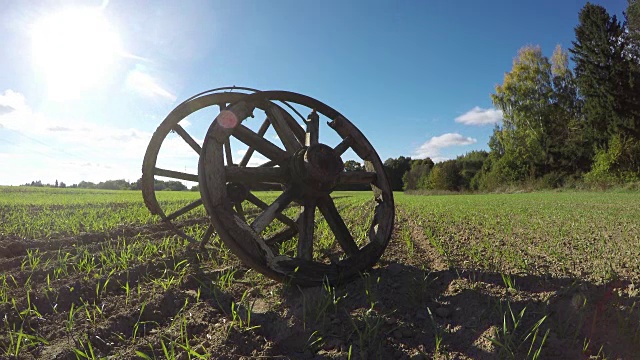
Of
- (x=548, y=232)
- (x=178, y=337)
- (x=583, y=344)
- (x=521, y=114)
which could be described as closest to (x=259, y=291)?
(x=178, y=337)

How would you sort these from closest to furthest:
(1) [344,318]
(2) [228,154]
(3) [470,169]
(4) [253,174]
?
(1) [344,318]
(4) [253,174]
(2) [228,154]
(3) [470,169]

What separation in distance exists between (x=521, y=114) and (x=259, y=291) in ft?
132

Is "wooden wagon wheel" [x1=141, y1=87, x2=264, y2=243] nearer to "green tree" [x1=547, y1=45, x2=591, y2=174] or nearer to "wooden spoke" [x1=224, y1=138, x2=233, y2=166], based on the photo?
"wooden spoke" [x1=224, y1=138, x2=233, y2=166]

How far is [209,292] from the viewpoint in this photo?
9.95 feet

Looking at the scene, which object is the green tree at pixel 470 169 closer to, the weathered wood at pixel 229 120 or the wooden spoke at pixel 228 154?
the wooden spoke at pixel 228 154

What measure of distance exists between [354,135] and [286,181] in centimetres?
101

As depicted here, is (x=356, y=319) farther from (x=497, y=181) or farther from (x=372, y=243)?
(x=497, y=181)

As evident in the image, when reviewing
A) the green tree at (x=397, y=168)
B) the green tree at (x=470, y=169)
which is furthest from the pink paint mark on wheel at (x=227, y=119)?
the green tree at (x=397, y=168)

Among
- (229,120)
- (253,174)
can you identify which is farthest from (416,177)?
(229,120)

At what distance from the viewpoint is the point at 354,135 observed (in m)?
3.83

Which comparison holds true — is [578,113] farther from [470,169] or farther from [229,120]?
[229,120]

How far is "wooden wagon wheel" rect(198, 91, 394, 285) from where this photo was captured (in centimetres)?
258

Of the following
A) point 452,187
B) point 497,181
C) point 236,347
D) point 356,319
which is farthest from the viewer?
point 452,187

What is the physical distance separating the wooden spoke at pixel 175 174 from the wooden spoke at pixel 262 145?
1.16 metres
